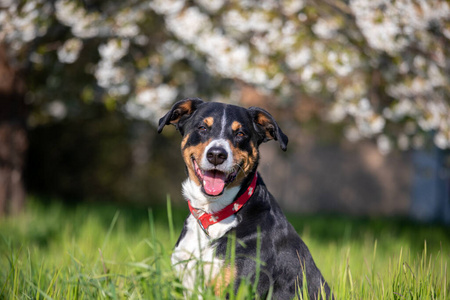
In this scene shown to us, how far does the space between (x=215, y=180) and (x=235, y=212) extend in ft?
0.86

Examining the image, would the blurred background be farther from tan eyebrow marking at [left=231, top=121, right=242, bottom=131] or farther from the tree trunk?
tan eyebrow marking at [left=231, top=121, right=242, bottom=131]

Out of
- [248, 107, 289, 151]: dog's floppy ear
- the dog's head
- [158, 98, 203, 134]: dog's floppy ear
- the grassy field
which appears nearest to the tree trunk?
the grassy field

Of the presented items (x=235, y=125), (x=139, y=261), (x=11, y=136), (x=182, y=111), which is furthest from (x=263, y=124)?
(x=11, y=136)

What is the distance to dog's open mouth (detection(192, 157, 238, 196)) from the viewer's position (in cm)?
325

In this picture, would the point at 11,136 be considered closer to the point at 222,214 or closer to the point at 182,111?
the point at 182,111

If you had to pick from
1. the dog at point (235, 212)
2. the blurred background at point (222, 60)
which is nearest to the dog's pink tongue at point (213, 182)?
the dog at point (235, 212)

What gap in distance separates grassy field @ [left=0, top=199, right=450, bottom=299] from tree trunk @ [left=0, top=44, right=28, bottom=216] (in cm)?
43

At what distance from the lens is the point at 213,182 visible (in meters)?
3.28

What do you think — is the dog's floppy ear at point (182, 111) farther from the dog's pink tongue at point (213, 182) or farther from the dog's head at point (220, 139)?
the dog's pink tongue at point (213, 182)

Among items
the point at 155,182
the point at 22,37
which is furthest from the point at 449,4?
the point at 155,182

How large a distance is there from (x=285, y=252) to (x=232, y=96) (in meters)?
5.24

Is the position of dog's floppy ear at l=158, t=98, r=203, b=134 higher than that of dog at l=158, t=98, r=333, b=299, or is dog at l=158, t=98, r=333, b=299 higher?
dog's floppy ear at l=158, t=98, r=203, b=134

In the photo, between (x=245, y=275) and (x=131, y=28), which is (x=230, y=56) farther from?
(x=245, y=275)

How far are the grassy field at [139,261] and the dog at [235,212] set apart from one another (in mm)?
186
